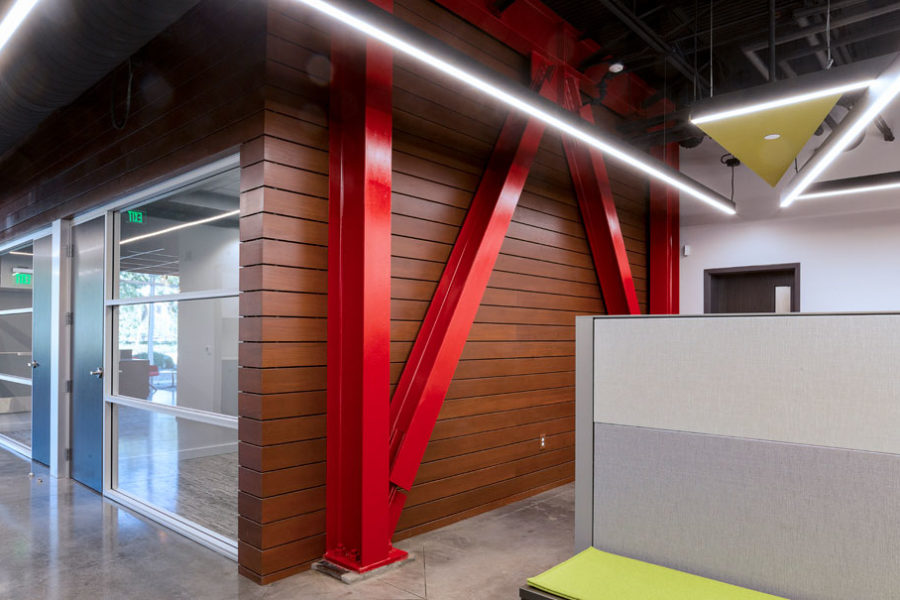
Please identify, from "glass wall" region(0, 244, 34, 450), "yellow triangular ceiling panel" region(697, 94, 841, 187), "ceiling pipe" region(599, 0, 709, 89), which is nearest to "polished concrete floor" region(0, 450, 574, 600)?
"glass wall" region(0, 244, 34, 450)

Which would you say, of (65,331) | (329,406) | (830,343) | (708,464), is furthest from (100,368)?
(830,343)

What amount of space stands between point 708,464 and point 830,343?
421 millimetres

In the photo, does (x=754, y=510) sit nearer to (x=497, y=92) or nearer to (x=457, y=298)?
(x=497, y=92)

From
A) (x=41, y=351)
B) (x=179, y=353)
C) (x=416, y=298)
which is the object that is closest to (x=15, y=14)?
(x=179, y=353)

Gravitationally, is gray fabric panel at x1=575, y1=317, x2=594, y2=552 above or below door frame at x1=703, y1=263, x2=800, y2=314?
below

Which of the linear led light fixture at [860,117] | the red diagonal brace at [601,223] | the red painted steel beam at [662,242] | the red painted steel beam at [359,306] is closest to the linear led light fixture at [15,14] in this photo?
the red painted steel beam at [359,306]

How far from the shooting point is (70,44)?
3068 millimetres

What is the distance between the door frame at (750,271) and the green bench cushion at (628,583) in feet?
20.6

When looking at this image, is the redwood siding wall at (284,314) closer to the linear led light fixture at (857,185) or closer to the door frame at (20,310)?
the door frame at (20,310)

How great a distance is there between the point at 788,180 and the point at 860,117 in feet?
14.8

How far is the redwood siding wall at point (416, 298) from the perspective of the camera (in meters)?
2.97

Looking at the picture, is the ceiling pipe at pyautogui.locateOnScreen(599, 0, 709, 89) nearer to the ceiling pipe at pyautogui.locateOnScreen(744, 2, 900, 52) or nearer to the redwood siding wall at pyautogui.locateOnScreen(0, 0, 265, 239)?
the ceiling pipe at pyautogui.locateOnScreen(744, 2, 900, 52)

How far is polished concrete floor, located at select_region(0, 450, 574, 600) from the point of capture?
9.25 ft

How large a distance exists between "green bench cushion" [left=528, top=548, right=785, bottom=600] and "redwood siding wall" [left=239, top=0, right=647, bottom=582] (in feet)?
6.03
